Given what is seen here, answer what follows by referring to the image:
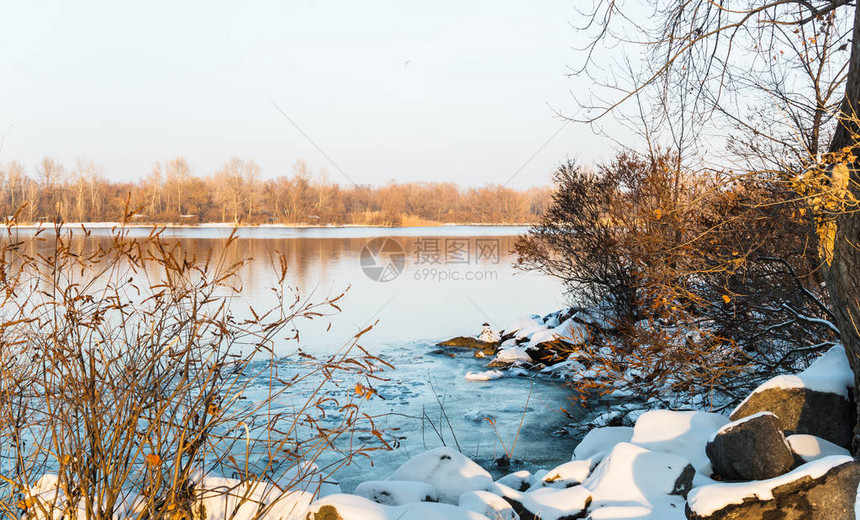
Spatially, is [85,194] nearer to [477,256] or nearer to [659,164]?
[477,256]

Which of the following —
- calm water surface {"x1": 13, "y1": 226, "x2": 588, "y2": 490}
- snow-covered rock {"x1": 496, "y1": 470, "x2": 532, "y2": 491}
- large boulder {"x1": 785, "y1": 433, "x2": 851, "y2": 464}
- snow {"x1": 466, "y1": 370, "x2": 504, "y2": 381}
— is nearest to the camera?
large boulder {"x1": 785, "y1": 433, "x2": 851, "y2": 464}

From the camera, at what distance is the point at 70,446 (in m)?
2.93

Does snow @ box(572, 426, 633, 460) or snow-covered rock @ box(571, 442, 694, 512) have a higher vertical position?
snow-covered rock @ box(571, 442, 694, 512)

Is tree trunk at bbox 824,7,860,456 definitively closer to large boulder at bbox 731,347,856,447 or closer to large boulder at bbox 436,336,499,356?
large boulder at bbox 731,347,856,447

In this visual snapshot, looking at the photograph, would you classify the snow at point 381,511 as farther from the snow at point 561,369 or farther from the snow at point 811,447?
the snow at point 561,369

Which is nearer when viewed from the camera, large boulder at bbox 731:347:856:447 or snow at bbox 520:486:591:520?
snow at bbox 520:486:591:520

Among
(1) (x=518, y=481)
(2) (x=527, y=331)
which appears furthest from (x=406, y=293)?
(1) (x=518, y=481)

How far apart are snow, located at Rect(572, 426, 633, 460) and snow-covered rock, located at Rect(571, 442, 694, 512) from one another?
125cm

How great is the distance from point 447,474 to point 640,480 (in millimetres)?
1491

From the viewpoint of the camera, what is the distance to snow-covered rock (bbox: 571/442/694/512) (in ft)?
14.5

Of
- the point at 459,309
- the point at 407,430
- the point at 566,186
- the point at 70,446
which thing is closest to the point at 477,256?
the point at 459,309

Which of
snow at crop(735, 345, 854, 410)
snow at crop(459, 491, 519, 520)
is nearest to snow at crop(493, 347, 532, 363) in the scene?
snow at crop(735, 345, 854, 410)

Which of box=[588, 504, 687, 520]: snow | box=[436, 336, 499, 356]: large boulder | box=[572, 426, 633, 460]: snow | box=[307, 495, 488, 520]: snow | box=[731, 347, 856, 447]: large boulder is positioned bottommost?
box=[436, 336, 499, 356]: large boulder

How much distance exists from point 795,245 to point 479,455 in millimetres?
4492
